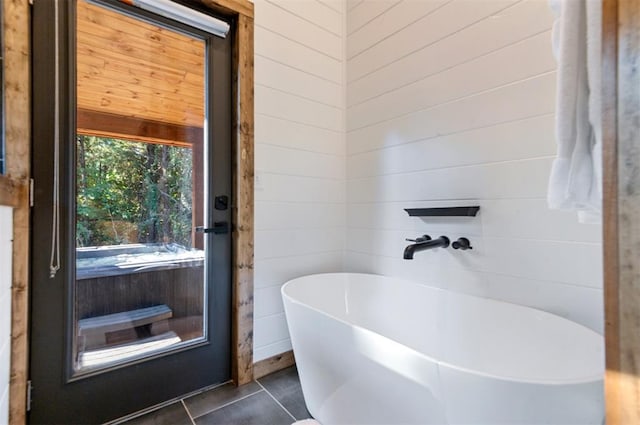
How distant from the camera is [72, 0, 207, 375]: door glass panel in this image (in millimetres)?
1449

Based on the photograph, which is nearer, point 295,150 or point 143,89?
point 143,89

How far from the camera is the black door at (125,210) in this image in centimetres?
133

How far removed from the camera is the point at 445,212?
5.32 feet

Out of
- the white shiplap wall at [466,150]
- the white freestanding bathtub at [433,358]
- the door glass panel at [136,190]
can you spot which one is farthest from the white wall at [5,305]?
the white shiplap wall at [466,150]

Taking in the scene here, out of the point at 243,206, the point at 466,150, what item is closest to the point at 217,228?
the point at 243,206

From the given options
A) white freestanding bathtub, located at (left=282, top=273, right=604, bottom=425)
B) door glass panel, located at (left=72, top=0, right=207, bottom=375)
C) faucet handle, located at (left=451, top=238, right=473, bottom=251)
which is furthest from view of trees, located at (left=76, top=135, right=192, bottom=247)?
faucet handle, located at (left=451, top=238, right=473, bottom=251)

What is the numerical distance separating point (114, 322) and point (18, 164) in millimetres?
835

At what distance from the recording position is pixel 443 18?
5.52 ft

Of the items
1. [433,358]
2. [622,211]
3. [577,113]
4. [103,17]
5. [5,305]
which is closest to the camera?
[622,211]

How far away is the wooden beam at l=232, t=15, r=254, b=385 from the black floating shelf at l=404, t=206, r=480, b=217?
0.98 m

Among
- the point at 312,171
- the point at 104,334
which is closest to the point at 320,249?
the point at 312,171

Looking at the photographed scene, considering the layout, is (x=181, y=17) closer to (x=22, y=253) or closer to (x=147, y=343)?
(x=22, y=253)

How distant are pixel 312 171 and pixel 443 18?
1.18 meters

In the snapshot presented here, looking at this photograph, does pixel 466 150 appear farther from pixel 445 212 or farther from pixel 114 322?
pixel 114 322
